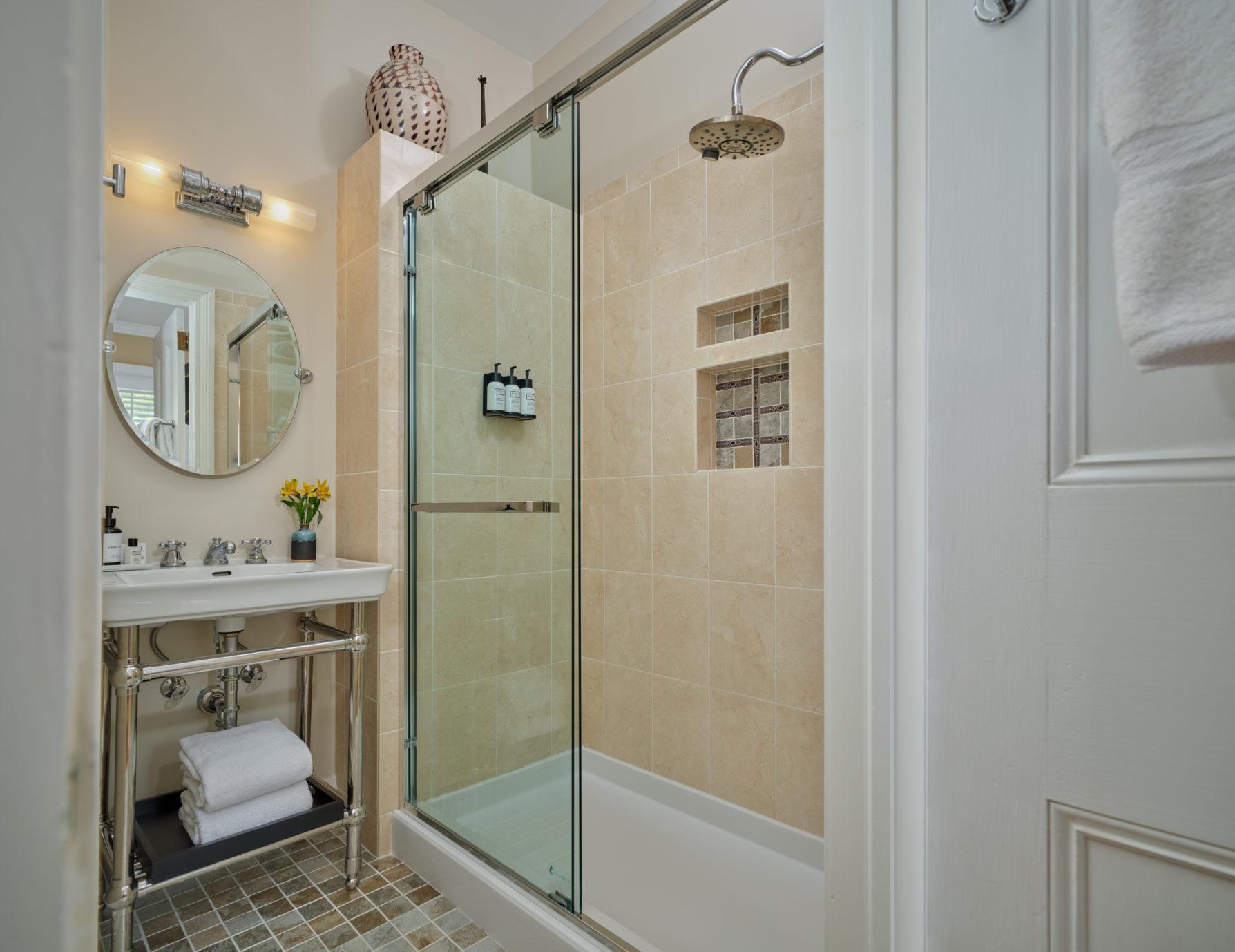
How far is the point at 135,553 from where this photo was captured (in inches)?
64.2

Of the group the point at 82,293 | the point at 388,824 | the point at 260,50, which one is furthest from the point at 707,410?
the point at 82,293

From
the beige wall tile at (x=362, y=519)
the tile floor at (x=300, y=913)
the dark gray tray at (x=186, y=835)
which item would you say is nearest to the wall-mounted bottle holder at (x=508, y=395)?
the beige wall tile at (x=362, y=519)

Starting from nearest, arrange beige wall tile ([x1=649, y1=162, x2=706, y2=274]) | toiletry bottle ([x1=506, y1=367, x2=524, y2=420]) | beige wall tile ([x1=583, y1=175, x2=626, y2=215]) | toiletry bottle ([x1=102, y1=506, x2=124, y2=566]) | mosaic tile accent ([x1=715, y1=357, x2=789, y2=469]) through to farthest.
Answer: toiletry bottle ([x1=506, y1=367, x2=524, y2=420])
toiletry bottle ([x1=102, y1=506, x2=124, y2=566])
mosaic tile accent ([x1=715, y1=357, x2=789, y2=469])
beige wall tile ([x1=649, y1=162, x2=706, y2=274])
beige wall tile ([x1=583, y1=175, x2=626, y2=215])

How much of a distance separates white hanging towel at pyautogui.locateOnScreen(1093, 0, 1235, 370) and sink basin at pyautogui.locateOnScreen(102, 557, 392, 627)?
1.55m

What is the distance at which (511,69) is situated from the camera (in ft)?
8.50

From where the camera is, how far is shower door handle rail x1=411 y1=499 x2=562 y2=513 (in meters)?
1.38

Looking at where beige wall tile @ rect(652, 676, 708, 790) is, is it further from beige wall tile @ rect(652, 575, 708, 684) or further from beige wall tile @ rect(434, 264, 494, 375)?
beige wall tile @ rect(434, 264, 494, 375)

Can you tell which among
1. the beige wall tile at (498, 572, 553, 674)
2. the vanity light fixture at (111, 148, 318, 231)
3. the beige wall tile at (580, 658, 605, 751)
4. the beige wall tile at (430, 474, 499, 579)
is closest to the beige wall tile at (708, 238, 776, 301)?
the beige wall tile at (430, 474, 499, 579)

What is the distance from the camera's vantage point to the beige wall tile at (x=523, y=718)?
Answer: 1.37m

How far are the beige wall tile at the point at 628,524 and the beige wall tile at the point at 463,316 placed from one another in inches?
34.1

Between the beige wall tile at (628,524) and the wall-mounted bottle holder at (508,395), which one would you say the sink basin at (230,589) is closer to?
the wall-mounted bottle holder at (508,395)

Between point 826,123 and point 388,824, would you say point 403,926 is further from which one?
point 826,123

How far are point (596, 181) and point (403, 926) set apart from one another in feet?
7.80

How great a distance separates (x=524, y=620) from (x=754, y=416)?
3.40ft
